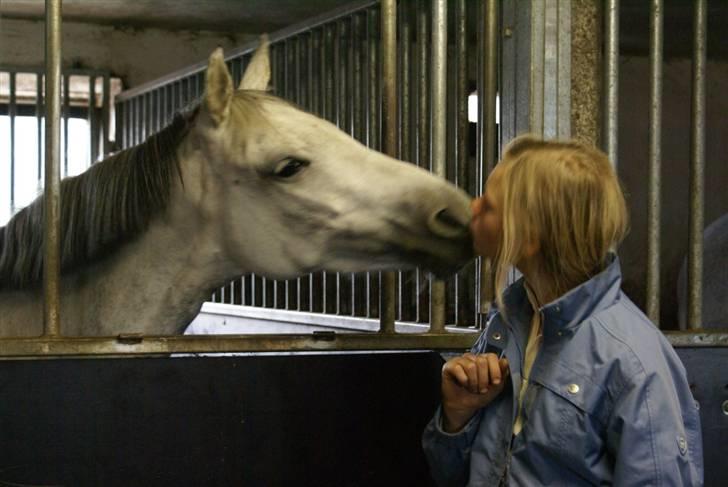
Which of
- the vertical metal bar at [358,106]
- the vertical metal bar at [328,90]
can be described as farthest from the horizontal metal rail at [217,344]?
the vertical metal bar at [328,90]

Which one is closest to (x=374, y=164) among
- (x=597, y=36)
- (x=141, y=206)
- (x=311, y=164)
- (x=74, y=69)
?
(x=311, y=164)

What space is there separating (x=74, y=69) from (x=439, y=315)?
3.52 meters

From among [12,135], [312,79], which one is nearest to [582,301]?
[312,79]

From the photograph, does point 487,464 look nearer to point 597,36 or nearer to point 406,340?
point 406,340

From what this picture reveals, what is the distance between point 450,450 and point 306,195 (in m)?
0.57

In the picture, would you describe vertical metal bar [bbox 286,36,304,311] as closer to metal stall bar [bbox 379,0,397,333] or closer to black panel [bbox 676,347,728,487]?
metal stall bar [bbox 379,0,397,333]

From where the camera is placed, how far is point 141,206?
5.59 ft

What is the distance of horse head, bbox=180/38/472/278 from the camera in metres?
A: 1.59

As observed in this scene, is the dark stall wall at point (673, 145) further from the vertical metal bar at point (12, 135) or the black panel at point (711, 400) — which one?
the black panel at point (711, 400)

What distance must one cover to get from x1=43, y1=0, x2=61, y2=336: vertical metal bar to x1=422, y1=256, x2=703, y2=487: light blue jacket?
66 centimetres

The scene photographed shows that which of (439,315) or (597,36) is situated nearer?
(439,315)

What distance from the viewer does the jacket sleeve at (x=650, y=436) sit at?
3.36 feet

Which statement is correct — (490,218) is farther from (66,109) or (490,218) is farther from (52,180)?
(66,109)

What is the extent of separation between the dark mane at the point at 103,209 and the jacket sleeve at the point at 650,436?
0.93 meters
